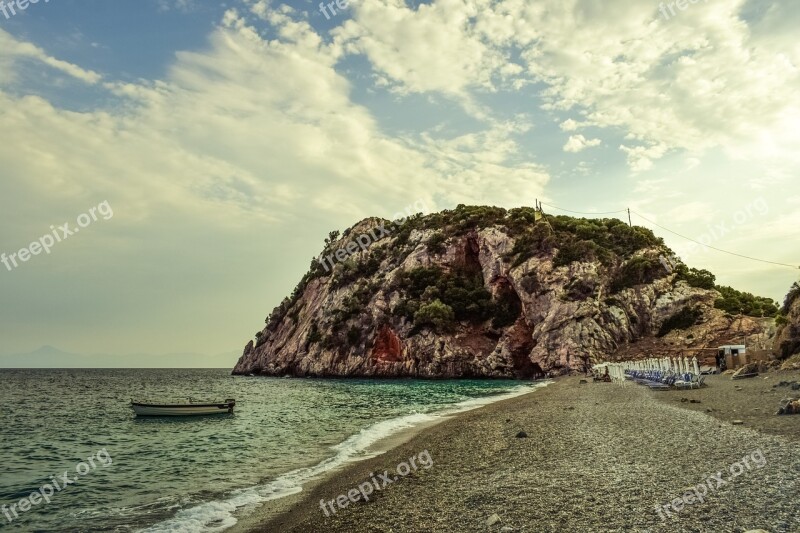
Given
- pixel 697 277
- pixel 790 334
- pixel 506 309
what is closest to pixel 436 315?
pixel 506 309

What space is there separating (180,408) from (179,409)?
11 cm

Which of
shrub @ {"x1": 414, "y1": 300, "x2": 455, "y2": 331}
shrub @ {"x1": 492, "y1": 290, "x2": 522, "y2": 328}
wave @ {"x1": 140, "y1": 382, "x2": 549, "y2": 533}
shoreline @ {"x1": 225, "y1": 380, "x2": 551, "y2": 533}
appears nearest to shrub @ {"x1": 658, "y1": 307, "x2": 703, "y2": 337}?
shrub @ {"x1": 492, "y1": 290, "x2": 522, "y2": 328}

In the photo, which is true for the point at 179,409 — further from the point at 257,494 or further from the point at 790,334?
the point at 790,334

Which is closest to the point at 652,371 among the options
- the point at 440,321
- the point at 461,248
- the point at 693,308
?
the point at 693,308

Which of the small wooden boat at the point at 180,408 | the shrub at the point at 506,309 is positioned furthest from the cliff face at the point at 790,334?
the shrub at the point at 506,309

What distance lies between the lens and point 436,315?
94125mm

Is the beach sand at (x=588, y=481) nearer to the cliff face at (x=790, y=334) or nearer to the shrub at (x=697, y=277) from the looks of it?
the cliff face at (x=790, y=334)

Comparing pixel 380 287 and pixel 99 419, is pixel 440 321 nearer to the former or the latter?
pixel 380 287

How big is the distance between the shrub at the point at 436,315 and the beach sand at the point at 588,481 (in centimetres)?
7339

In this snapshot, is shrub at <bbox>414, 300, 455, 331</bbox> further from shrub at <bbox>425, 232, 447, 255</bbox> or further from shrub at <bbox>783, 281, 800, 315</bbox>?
shrub at <bbox>783, 281, 800, 315</bbox>

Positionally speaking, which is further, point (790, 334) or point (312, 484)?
point (790, 334)

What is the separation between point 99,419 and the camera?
129 ft

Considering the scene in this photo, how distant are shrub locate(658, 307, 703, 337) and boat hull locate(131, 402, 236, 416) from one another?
6851cm

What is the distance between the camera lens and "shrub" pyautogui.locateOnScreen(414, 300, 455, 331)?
3693 inches
